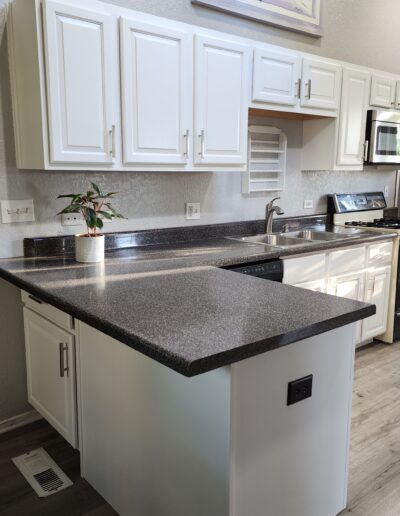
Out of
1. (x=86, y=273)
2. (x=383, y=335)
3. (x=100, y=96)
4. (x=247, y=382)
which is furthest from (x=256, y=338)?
(x=383, y=335)

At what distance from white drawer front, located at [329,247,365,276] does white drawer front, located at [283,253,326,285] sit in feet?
0.34

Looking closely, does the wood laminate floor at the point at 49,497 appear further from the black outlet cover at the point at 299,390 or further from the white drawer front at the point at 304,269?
the white drawer front at the point at 304,269

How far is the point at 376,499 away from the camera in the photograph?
73.5 inches

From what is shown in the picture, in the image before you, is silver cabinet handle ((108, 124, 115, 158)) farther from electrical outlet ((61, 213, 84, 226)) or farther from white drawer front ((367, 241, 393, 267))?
white drawer front ((367, 241, 393, 267))

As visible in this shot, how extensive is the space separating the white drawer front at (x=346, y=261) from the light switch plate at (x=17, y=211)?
1842mm

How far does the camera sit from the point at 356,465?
6.83 ft

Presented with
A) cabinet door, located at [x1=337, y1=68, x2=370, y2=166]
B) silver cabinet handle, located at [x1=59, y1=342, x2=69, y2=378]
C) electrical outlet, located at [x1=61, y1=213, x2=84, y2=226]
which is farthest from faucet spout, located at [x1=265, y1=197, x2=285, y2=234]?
silver cabinet handle, located at [x1=59, y1=342, x2=69, y2=378]

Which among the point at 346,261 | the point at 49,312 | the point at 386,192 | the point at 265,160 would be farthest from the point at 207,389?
the point at 386,192

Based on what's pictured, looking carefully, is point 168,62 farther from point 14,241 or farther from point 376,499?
point 376,499

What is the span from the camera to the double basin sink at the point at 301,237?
3215mm

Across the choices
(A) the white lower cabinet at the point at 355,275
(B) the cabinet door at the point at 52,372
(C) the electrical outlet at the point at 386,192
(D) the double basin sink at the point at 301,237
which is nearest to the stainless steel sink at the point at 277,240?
(D) the double basin sink at the point at 301,237

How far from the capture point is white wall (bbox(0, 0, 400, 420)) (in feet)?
7.43

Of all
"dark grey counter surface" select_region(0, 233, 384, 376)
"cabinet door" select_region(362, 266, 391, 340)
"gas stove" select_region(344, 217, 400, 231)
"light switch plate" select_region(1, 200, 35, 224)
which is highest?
"light switch plate" select_region(1, 200, 35, 224)

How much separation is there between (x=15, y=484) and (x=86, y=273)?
949 mm
